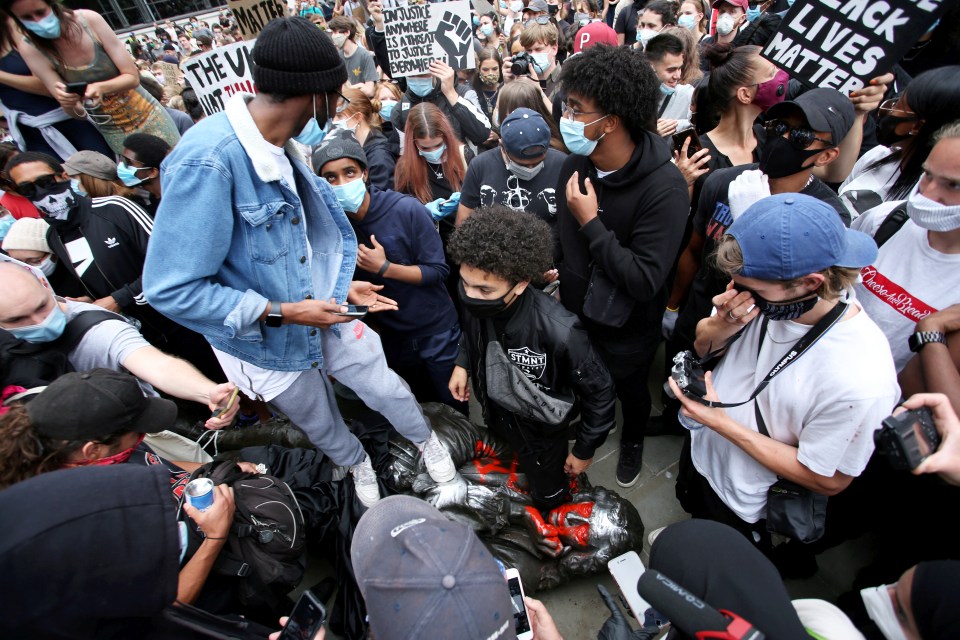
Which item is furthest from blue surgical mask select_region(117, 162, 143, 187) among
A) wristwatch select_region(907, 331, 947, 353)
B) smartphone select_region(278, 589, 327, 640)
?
wristwatch select_region(907, 331, 947, 353)

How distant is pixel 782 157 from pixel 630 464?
2066mm

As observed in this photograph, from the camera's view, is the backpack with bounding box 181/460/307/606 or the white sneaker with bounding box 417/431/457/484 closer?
the backpack with bounding box 181/460/307/606

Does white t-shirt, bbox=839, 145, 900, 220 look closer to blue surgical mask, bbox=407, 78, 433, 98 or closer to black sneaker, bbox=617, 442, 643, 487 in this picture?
black sneaker, bbox=617, 442, 643, 487

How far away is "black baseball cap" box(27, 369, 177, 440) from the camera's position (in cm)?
156

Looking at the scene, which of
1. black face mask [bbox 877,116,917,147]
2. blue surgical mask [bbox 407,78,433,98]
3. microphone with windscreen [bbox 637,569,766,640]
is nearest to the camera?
microphone with windscreen [bbox 637,569,766,640]

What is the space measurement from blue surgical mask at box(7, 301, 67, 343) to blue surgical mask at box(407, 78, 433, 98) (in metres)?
3.54

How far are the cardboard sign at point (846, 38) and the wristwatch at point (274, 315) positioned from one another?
2967mm

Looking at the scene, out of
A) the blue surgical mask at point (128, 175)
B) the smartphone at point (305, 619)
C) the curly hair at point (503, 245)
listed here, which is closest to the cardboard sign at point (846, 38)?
the curly hair at point (503, 245)

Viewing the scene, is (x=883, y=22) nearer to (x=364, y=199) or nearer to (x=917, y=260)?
(x=917, y=260)

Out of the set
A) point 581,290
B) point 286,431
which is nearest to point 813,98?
point 581,290

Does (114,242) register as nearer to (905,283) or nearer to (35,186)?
(35,186)

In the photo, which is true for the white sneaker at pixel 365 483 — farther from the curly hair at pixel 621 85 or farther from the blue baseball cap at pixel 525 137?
the curly hair at pixel 621 85

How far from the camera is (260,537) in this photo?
1.98 m

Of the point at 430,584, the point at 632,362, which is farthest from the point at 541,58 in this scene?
the point at 430,584
